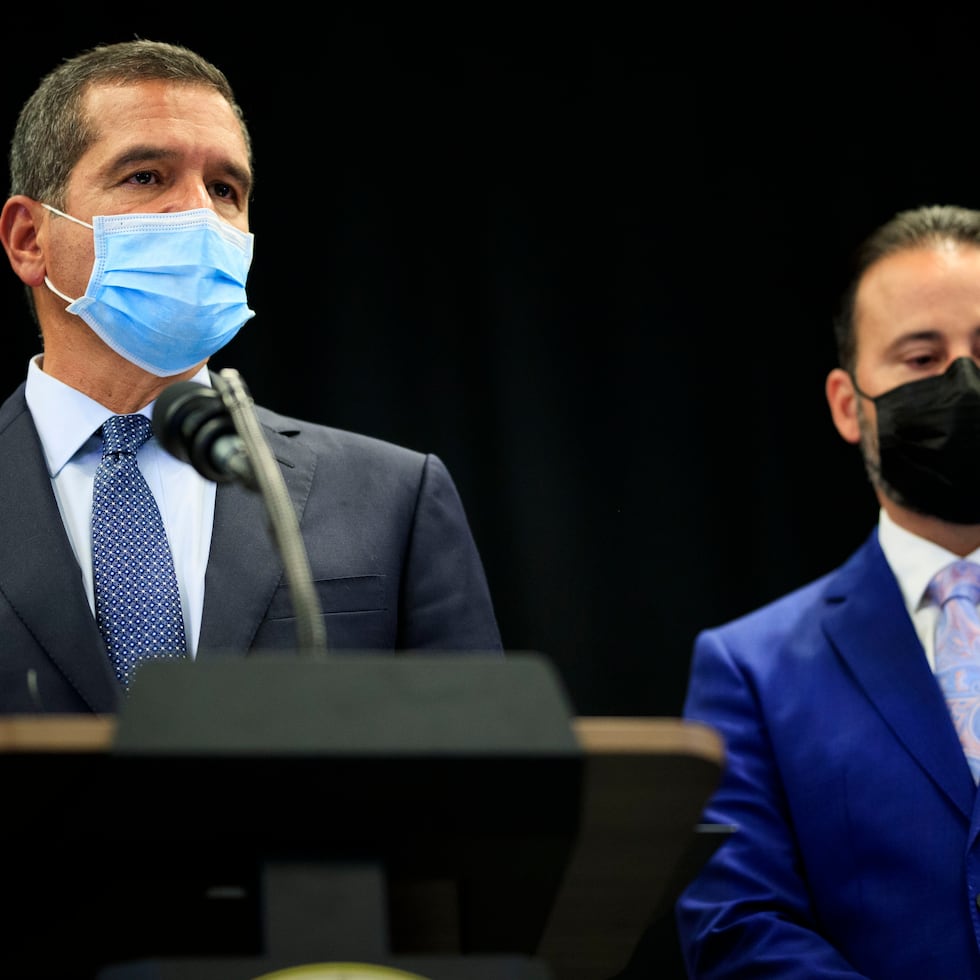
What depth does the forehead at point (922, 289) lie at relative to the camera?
258 centimetres

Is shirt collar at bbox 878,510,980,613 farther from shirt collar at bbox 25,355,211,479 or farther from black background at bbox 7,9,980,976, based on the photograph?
shirt collar at bbox 25,355,211,479

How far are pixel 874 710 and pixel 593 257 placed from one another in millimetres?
1429

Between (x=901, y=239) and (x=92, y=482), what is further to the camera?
(x=901, y=239)

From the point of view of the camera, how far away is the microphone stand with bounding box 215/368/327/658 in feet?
3.62

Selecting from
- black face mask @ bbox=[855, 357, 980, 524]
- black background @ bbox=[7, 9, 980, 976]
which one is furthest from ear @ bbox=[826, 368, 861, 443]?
black background @ bbox=[7, 9, 980, 976]

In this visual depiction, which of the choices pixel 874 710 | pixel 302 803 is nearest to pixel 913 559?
pixel 874 710

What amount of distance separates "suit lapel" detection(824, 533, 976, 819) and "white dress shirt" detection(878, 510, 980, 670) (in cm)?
3

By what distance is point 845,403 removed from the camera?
274 cm

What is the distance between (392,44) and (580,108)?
458 millimetres

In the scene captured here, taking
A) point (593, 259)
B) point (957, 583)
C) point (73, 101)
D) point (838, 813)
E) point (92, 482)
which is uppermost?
point (73, 101)

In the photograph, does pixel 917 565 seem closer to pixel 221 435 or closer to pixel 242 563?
pixel 242 563

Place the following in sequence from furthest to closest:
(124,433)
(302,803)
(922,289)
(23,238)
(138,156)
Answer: (922,289) < (23,238) < (138,156) < (124,433) < (302,803)

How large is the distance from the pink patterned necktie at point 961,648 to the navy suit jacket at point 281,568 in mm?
768

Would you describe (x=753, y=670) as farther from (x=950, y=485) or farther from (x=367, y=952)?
(x=367, y=952)
